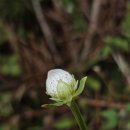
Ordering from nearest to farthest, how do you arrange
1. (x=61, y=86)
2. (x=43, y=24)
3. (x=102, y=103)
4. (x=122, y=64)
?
(x=61, y=86), (x=102, y=103), (x=122, y=64), (x=43, y=24)

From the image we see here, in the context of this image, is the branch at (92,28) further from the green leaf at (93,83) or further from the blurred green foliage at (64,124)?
the blurred green foliage at (64,124)

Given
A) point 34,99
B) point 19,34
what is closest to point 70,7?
point 19,34

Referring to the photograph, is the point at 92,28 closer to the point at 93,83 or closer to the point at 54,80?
the point at 93,83

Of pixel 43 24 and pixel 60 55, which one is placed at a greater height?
pixel 43 24

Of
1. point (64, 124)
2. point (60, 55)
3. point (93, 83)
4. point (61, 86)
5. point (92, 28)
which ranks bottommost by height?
point (64, 124)

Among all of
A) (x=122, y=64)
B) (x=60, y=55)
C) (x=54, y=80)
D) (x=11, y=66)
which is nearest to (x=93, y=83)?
(x=122, y=64)

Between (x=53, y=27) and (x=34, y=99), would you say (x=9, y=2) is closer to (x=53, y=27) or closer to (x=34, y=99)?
(x=53, y=27)

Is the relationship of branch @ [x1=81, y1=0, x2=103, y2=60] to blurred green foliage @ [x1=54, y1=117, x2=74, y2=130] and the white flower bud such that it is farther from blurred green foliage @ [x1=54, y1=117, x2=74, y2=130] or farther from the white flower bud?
the white flower bud
